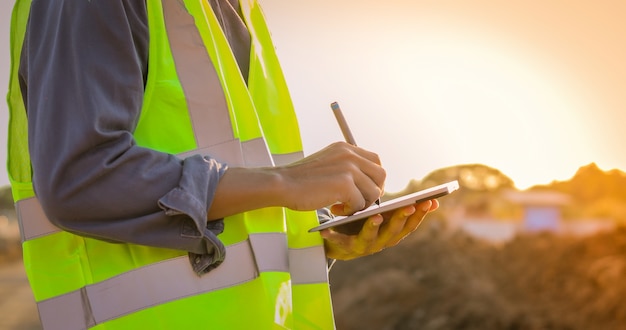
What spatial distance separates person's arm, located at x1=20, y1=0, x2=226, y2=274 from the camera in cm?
→ 130

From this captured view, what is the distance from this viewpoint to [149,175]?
133 cm

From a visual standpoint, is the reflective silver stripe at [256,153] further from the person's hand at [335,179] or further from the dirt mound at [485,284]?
the dirt mound at [485,284]

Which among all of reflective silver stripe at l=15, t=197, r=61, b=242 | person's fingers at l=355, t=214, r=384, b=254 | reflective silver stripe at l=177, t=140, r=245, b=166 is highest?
person's fingers at l=355, t=214, r=384, b=254

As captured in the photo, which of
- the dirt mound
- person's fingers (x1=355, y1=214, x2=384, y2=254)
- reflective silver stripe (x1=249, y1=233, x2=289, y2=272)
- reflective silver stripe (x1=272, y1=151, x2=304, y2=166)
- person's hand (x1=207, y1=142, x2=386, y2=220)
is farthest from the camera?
the dirt mound

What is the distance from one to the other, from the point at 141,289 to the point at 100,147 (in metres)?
0.26

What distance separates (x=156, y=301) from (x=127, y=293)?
49mm

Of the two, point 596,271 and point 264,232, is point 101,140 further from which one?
point 596,271

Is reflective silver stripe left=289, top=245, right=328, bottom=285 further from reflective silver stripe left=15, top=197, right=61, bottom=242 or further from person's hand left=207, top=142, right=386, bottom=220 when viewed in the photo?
reflective silver stripe left=15, top=197, right=61, bottom=242

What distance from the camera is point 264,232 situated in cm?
158

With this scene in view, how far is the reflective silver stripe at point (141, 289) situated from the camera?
143 centimetres

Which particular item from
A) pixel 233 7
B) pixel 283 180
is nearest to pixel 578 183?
pixel 233 7

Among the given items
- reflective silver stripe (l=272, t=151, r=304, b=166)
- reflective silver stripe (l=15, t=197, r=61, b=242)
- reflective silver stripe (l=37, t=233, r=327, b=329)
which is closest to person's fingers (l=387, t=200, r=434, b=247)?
reflective silver stripe (l=272, t=151, r=304, b=166)

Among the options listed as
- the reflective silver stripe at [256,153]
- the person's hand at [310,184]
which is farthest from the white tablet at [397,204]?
the reflective silver stripe at [256,153]

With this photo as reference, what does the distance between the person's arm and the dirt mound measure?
13.1ft
